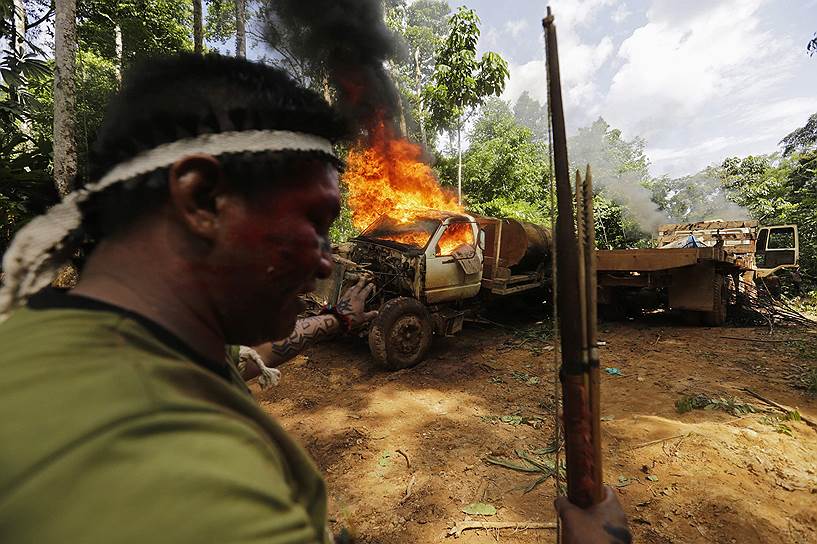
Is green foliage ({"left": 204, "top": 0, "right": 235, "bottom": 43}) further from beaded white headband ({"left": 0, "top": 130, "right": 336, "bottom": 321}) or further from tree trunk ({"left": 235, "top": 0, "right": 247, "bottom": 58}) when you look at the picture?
beaded white headband ({"left": 0, "top": 130, "right": 336, "bottom": 321})

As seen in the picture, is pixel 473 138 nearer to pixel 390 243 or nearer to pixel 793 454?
pixel 390 243

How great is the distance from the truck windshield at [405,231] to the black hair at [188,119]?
5.80 m

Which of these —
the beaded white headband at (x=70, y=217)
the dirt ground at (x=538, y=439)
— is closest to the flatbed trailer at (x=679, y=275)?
the dirt ground at (x=538, y=439)

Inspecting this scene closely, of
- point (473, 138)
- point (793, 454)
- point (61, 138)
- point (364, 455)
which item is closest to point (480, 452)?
point (364, 455)

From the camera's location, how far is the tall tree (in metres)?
12.4

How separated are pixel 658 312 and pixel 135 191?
11288 mm

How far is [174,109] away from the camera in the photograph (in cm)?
84

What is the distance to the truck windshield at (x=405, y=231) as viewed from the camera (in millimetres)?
6961

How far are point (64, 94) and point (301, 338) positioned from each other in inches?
324

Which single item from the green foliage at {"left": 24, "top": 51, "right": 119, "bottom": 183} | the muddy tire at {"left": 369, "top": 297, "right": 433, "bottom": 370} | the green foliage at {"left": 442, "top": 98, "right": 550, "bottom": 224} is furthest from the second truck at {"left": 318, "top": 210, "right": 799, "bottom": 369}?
the green foliage at {"left": 24, "top": 51, "right": 119, "bottom": 183}

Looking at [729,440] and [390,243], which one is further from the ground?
[390,243]

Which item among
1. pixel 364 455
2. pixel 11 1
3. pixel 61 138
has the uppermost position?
pixel 11 1

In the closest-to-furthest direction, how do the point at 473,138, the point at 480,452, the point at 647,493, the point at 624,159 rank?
1. the point at 647,493
2. the point at 480,452
3. the point at 473,138
4. the point at 624,159

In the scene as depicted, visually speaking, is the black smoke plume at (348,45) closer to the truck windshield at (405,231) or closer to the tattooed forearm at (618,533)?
the truck windshield at (405,231)
